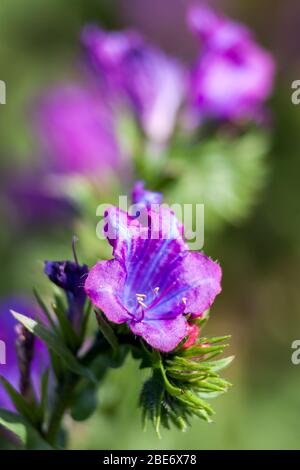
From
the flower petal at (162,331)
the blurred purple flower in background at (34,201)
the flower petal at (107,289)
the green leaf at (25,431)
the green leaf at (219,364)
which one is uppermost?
the blurred purple flower in background at (34,201)

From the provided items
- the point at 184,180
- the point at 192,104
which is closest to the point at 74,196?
the point at 184,180

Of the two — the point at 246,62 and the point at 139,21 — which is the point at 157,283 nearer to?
the point at 246,62

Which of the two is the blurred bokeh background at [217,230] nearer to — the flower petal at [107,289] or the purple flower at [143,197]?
the purple flower at [143,197]

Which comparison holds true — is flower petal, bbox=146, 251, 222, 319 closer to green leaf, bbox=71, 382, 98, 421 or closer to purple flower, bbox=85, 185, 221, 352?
purple flower, bbox=85, 185, 221, 352

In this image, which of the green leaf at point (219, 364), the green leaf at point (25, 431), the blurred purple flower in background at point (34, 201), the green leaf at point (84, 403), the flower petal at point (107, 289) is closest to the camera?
the flower petal at point (107, 289)

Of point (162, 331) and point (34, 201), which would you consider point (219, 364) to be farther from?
point (34, 201)

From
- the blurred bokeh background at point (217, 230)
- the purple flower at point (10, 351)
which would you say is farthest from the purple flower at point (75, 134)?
the purple flower at point (10, 351)
